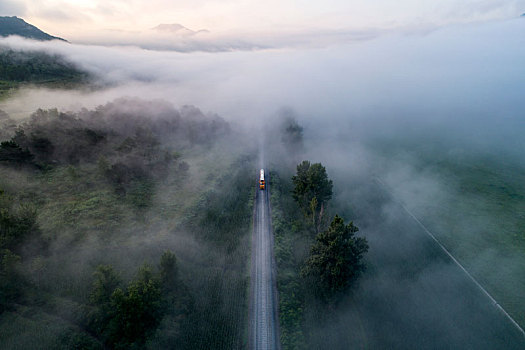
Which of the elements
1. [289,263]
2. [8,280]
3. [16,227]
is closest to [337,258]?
[289,263]

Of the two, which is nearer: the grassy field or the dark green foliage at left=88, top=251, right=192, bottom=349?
the dark green foliage at left=88, top=251, right=192, bottom=349

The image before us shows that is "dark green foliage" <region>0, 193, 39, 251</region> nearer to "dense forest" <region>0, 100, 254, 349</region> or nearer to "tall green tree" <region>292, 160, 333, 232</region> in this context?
"dense forest" <region>0, 100, 254, 349</region>

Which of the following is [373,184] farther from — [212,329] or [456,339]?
[212,329]

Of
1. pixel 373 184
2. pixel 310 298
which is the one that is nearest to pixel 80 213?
pixel 310 298

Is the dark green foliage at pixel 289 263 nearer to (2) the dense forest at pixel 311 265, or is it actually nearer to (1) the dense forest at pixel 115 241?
(2) the dense forest at pixel 311 265

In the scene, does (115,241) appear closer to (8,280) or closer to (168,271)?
(8,280)

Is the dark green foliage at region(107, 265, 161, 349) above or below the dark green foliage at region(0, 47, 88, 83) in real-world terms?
below

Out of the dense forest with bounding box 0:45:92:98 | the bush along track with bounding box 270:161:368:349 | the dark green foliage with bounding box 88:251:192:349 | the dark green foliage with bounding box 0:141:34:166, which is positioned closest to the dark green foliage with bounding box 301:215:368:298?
the bush along track with bounding box 270:161:368:349

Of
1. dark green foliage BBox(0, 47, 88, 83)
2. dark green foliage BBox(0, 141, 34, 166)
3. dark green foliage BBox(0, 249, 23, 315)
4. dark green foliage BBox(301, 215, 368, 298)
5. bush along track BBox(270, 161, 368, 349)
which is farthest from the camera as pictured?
dark green foliage BBox(0, 47, 88, 83)
